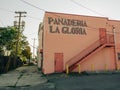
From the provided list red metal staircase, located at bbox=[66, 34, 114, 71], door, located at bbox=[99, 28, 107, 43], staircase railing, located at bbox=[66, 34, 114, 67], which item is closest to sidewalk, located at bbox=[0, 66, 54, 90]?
red metal staircase, located at bbox=[66, 34, 114, 71]

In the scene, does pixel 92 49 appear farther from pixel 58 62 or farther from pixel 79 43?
pixel 58 62

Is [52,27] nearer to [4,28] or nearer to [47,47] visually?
[47,47]

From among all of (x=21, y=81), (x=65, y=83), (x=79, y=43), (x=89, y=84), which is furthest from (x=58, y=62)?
(x=89, y=84)

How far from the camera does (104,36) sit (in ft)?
Result: 81.7

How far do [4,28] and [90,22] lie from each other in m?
23.1

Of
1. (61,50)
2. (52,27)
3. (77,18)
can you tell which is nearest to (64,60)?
(61,50)

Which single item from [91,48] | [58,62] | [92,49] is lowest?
[58,62]

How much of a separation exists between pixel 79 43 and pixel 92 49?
201 centimetres

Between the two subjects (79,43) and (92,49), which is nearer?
(79,43)

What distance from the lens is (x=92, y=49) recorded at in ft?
78.9

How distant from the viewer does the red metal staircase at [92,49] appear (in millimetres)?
22795

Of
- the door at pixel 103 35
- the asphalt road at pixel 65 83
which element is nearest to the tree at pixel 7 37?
the door at pixel 103 35

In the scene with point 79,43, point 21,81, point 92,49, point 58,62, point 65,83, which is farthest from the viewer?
point 92,49

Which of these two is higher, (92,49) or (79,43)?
(79,43)
